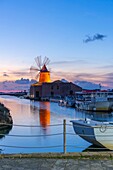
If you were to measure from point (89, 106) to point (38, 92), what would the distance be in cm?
7187

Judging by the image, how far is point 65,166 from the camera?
650 centimetres

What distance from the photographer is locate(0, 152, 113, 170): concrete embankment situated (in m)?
6.38

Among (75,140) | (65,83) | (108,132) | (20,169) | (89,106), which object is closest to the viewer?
(20,169)

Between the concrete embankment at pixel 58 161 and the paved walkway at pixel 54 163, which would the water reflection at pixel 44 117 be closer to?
the concrete embankment at pixel 58 161

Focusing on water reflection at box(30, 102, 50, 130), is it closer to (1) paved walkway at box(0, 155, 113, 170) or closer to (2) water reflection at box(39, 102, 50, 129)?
(2) water reflection at box(39, 102, 50, 129)

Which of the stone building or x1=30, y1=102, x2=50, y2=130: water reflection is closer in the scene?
x1=30, y1=102, x2=50, y2=130: water reflection

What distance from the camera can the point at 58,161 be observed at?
6.91m

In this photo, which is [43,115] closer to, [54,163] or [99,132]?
[99,132]

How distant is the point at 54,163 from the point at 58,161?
213mm

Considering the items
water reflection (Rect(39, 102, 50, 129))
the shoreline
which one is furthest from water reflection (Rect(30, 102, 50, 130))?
the shoreline

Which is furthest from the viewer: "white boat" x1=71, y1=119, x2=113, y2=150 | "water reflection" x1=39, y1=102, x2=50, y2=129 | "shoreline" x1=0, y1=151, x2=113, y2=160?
"water reflection" x1=39, y1=102, x2=50, y2=129

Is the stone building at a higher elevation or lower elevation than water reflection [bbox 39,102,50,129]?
higher

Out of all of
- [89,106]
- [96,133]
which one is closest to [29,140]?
[96,133]

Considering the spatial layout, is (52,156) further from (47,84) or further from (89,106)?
(47,84)
